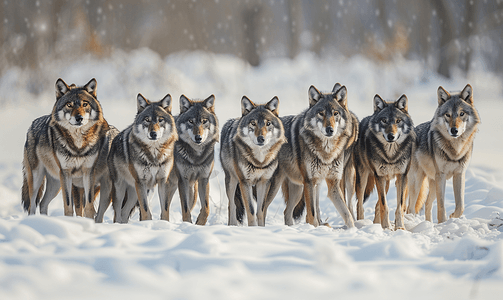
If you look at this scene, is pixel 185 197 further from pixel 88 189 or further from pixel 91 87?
pixel 91 87

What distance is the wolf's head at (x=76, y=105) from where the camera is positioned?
228 inches

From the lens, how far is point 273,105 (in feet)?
20.3

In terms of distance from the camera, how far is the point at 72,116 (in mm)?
5738

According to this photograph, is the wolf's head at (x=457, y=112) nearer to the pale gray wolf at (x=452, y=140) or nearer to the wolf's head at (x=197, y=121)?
the pale gray wolf at (x=452, y=140)

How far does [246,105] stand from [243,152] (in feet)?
2.57

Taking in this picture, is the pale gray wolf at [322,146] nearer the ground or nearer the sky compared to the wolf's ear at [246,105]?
nearer the ground

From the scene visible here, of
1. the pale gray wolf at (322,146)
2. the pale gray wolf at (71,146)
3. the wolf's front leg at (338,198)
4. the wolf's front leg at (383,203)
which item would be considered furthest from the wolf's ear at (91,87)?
the wolf's front leg at (383,203)

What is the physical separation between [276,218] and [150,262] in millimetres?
6130

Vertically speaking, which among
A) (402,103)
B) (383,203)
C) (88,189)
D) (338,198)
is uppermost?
(402,103)

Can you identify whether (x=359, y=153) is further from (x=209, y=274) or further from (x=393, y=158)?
(x=209, y=274)

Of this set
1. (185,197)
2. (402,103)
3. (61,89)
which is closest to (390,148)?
(402,103)

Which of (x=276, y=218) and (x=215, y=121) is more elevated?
(x=215, y=121)

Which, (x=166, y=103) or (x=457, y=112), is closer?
(x=166, y=103)

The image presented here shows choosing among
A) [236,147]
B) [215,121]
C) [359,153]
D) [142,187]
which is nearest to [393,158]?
[359,153]
